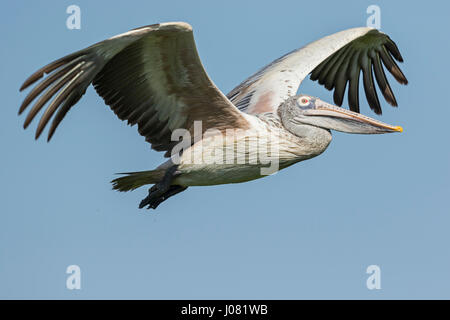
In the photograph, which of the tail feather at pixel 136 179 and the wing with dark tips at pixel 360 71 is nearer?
the tail feather at pixel 136 179

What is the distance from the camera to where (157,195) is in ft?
26.5

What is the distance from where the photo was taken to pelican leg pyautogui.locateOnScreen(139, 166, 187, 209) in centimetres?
791

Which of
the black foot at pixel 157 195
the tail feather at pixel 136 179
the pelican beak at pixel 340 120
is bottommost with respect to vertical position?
the black foot at pixel 157 195

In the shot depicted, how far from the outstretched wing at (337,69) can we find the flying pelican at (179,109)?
289mm

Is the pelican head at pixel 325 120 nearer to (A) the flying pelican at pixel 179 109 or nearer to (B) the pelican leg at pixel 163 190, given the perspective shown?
(A) the flying pelican at pixel 179 109

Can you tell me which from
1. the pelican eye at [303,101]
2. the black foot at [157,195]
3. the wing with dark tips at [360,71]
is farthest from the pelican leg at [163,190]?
the wing with dark tips at [360,71]

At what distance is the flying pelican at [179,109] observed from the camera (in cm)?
688

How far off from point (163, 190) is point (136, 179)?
31cm

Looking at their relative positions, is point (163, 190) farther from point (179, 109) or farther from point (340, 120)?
point (340, 120)

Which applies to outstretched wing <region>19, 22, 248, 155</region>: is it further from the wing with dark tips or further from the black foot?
the wing with dark tips

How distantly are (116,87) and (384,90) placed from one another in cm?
409

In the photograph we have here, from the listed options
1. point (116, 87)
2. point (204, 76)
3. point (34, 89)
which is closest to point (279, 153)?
point (204, 76)

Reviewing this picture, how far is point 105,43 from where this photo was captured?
22.3 feet

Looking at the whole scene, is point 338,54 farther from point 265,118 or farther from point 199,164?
point 199,164
